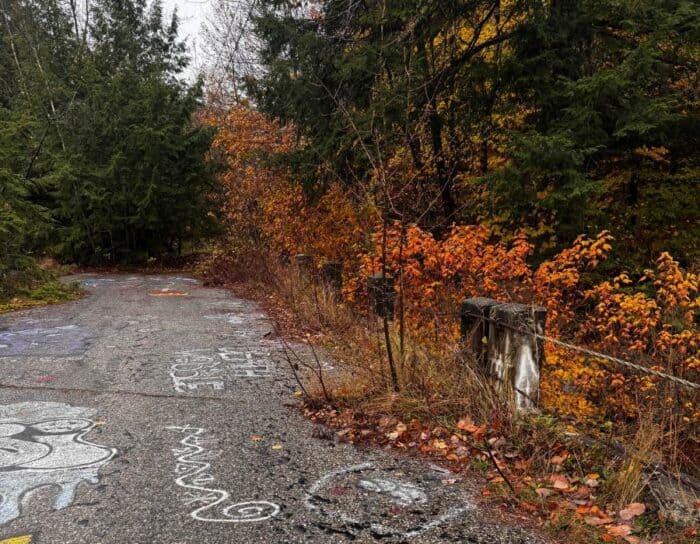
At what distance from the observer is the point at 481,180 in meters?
9.32

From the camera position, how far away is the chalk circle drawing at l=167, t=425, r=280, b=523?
2977mm

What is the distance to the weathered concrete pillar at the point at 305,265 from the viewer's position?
1143 centimetres

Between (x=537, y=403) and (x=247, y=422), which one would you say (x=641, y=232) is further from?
(x=247, y=422)

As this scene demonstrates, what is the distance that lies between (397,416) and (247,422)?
48.0 inches

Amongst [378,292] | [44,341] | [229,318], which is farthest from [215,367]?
[229,318]

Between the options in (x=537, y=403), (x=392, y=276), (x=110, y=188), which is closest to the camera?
(x=537, y=403)

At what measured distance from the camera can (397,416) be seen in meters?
4.36

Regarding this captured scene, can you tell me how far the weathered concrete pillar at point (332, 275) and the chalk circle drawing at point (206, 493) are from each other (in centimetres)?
647

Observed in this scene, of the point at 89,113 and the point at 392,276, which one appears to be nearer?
the point at 392,276

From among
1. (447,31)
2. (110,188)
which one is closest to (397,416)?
(447,31)

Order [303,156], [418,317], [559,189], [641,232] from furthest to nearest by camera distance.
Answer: [303,156] → [641,232] → [559,189] → [418,317]

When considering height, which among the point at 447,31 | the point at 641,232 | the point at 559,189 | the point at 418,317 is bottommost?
the point at 418,317

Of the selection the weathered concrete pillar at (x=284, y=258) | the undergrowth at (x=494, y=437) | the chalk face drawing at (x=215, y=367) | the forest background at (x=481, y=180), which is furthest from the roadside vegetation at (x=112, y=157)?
the undergrowth at (x=494, y=437)

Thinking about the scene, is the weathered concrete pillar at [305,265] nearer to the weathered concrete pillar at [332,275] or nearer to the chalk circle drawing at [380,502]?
the weathered concrete pillar at [332,275]
